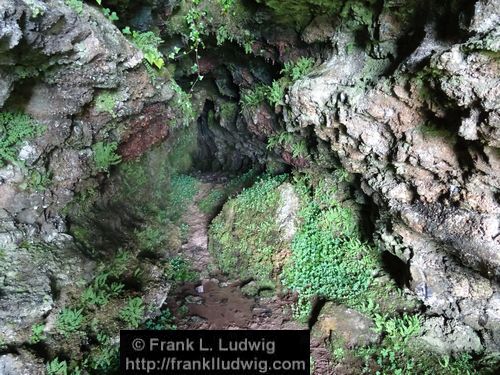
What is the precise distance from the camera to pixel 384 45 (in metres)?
7.02

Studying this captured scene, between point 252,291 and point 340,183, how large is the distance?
3.70 m

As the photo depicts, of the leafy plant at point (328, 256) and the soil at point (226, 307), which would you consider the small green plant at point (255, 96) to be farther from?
the soil at point (226, 307)

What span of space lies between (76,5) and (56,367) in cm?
600

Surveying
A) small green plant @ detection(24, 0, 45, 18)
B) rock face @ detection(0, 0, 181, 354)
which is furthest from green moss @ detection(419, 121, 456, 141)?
small green plant @ detection(24, 0, 45, 18)

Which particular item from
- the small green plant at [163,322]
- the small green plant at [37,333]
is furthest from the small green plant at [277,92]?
the small green plant at [37,333]

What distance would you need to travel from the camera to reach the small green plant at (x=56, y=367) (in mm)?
6245

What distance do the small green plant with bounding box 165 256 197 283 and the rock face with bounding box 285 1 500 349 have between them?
5163 mm

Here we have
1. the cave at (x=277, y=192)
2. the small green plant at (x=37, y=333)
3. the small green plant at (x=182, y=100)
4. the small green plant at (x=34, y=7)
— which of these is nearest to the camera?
the small green plant at (x=34, y=7)

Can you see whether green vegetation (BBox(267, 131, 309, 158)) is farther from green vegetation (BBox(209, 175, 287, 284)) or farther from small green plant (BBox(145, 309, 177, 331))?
small green plant (BBox(145, 309, 177, 331))

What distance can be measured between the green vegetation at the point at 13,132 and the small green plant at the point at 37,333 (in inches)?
125

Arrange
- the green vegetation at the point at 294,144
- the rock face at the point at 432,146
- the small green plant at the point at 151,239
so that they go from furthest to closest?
the small green plant at the point at 151,239
the green vegetation at the point at 294,144
the rock face at the point at 432,146

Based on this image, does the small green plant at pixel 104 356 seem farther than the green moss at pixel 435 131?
Yes

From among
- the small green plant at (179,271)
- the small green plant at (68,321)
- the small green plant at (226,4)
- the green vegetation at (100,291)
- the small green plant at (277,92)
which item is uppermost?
the small green plant at (226,4)

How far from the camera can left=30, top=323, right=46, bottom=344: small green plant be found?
6613 mm
